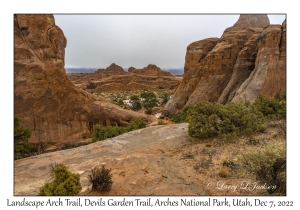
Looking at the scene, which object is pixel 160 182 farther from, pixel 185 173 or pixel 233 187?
pixel 233 187

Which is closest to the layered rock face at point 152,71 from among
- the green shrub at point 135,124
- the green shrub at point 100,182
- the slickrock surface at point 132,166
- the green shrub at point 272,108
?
the green shrub at point 135,124

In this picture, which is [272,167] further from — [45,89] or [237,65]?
[237,65]

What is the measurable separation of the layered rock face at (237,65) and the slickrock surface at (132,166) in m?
14.2

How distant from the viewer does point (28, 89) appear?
49.2 ft

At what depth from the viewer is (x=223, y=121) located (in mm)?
9828

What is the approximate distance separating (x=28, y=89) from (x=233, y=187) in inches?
577

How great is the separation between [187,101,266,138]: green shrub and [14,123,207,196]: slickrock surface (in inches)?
42.5

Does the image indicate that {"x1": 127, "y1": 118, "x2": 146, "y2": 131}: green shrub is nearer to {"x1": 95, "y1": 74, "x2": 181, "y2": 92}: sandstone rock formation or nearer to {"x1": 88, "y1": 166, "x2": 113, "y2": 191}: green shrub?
{"x1": 88, "y1": 166, "x2": 113, "y2": 191}: green shrub

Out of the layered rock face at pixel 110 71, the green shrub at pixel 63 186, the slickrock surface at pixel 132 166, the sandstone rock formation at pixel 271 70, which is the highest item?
the layered rock face at pixel 110 71

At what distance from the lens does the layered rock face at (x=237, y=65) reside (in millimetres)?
21156

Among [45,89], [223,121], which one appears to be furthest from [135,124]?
[223,121]

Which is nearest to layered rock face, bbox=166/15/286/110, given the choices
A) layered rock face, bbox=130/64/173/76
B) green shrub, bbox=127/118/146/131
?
green shrub, bbox=127/118/146/131

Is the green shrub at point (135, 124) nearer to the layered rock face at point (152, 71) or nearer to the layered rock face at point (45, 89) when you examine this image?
the layered rock face at point (45, 89)
